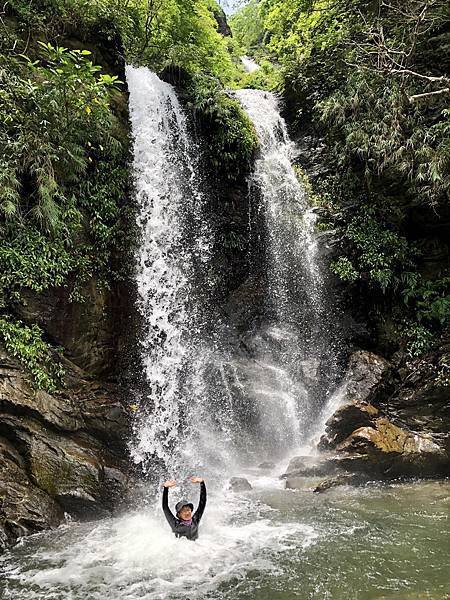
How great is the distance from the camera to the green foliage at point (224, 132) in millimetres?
13688

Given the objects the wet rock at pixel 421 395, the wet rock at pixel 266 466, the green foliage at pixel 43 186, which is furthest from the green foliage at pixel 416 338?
the green foliage at pixel 43 186

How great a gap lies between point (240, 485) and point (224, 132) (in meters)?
10.0

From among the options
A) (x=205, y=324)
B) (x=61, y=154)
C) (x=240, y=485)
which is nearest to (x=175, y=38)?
(x=61, y=154)

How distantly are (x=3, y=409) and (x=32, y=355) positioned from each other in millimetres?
1064

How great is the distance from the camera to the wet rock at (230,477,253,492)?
27.9ft

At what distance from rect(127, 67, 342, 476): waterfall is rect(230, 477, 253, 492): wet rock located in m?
0.94

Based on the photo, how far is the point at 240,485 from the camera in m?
8.58

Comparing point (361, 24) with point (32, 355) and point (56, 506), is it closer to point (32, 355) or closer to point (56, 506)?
point (32, 355)

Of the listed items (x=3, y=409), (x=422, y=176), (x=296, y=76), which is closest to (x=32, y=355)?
(x=3, y=409)

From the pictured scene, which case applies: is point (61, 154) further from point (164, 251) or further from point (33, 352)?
point (33, 352)

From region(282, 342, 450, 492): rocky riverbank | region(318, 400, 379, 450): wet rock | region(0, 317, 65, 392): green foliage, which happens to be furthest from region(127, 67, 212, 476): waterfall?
region(318, 400, 379, 450): wet rock

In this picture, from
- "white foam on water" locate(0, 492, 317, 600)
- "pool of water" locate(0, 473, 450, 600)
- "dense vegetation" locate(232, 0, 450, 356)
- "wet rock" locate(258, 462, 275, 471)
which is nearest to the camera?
"pool of water" locate(0, 473, 450, 600)

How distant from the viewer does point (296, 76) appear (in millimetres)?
16719

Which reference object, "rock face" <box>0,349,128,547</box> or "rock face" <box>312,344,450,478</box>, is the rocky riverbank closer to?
"rock face" <box>312,344,450,478</box>
